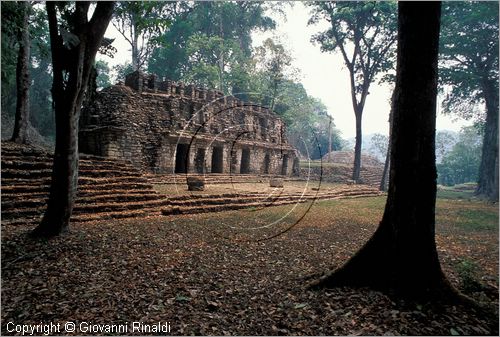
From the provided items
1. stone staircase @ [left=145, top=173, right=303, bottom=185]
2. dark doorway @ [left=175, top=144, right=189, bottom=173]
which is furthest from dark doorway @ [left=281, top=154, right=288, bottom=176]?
dark doorway @ [left=175, top=144, right=189, bottom=173]

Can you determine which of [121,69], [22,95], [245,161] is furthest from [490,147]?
[121,69]

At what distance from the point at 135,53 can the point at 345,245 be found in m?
37.3

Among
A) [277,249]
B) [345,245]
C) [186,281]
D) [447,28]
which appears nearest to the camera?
[186,281]

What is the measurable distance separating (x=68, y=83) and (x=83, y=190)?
5510 mm

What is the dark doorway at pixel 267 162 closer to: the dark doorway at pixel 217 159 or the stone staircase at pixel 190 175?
the stone staircase at pixel 190 175

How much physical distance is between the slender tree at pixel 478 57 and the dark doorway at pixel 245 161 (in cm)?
2032

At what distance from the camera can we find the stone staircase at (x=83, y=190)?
890 cm

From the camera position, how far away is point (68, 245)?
627 centimetres

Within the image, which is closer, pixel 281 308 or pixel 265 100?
pixel 281 308

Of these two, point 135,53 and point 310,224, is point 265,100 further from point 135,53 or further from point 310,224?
point 310,224

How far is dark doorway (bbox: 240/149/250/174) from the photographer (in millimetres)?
31633

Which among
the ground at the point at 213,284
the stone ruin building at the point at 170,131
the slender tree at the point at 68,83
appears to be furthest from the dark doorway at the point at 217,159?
the slender tree at the point at 68,83

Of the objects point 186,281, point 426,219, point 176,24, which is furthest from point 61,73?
point 176,24

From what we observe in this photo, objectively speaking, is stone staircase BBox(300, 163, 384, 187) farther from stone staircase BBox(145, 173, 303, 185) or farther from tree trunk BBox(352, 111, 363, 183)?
stone staircase BBox(145, 173, 303, 185)
